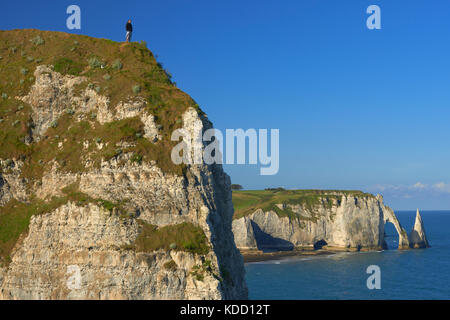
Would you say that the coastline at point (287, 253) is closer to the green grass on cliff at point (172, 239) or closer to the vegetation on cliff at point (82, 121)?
the vegetation on cliff at point (82, 121)

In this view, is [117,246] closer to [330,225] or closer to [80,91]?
[80,91]

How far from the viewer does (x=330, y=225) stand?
479 ft

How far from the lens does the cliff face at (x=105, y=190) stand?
1265 inches

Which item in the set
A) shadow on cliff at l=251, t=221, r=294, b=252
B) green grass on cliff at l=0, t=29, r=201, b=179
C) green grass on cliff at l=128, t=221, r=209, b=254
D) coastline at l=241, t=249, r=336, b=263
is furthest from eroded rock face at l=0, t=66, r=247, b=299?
shadow on cliff at l=251, t=221, r=294, b=252

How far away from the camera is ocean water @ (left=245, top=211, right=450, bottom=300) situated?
77375 millimetres

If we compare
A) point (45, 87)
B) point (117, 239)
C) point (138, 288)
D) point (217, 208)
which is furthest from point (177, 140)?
point (45, 87)

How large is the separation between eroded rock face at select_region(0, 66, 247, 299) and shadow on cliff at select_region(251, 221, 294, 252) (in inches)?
4113

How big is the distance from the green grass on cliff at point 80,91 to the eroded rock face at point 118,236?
3.59 feet

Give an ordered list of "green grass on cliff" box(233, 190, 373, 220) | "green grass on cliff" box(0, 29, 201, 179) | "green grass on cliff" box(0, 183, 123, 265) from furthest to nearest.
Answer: "green grass on cliff" box(233, 190, 373, 220), "green grass on cliff" box(0, 29, 201, 179), "green grass on cliff" box(0, 183, 123, 265)

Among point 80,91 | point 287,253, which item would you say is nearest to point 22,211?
point 80,91

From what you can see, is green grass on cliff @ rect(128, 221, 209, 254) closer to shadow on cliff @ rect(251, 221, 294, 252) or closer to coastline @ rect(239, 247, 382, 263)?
coastline @ rect(239, 247, 382, 263)

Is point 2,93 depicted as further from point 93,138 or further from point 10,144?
point 93,138

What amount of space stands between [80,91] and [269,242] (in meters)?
112

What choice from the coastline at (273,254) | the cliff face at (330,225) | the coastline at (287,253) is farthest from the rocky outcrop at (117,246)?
the cliff face at (330,225)
